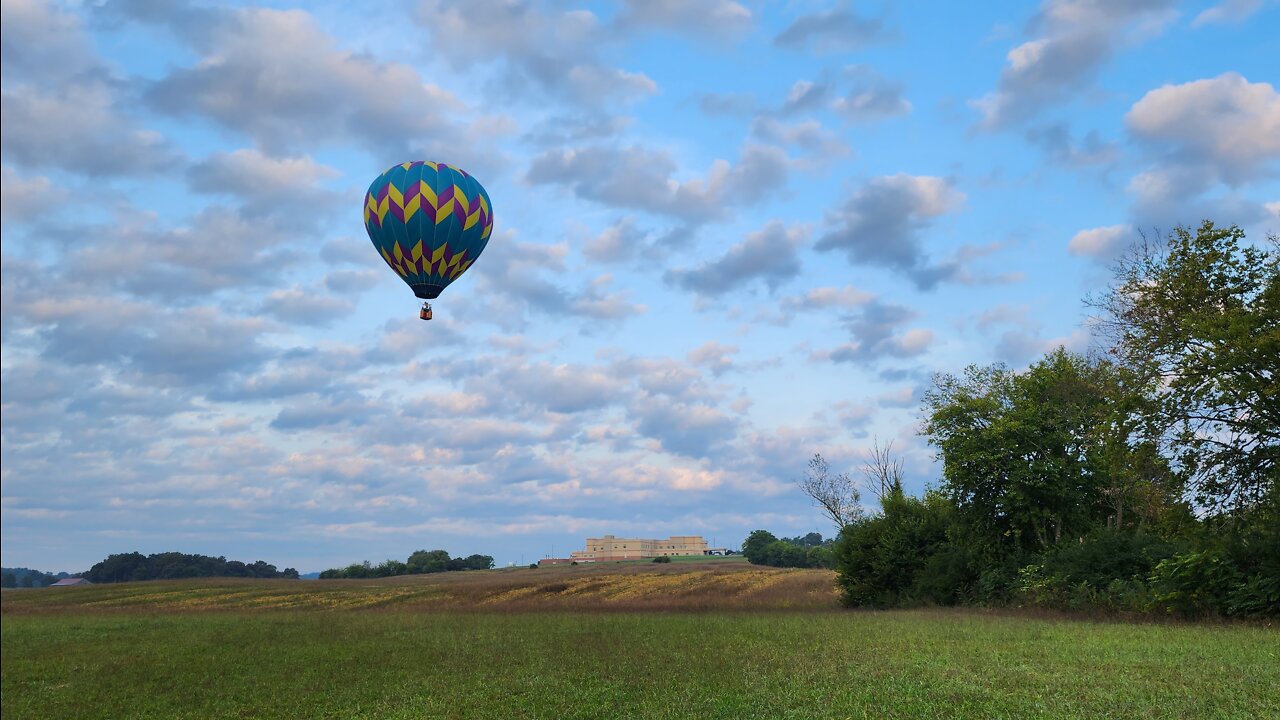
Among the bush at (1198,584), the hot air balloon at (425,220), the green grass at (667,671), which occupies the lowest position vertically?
the green grass at (667,671)

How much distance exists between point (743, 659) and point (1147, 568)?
22.0m

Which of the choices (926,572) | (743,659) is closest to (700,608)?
(926,572)

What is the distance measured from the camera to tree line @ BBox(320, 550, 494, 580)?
127 m

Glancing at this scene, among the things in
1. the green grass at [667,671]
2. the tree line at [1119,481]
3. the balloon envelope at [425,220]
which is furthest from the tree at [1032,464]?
the balloon envelope at [425,220]

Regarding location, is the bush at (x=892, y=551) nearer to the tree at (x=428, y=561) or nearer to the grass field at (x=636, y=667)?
the grass field at (x=636, y=667)

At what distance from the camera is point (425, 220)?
113 ft

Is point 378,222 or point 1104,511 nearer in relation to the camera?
point 378,222

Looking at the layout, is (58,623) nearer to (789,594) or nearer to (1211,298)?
(789,594)

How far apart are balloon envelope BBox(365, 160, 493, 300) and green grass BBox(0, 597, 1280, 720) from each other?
48.6ft

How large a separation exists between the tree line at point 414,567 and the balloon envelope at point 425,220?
97567mm

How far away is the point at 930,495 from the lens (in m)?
55.9

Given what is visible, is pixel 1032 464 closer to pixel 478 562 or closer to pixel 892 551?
pixel 892 551

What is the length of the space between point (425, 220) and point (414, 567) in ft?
359

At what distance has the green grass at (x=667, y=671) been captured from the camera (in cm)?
1634
